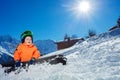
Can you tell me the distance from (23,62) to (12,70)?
410 millimetres

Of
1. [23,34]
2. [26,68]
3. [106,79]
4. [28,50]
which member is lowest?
[106,79]

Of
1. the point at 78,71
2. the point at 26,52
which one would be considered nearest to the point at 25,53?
the point at 26,52

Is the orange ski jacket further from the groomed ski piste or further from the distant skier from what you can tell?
the groomed ski piste

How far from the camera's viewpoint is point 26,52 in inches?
277

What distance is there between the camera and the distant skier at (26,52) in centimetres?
694

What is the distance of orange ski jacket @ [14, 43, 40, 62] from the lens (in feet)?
22.9

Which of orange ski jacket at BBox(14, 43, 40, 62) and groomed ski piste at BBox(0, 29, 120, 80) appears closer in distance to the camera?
groomed ski piste at BBox(0, 29, 120, 80)

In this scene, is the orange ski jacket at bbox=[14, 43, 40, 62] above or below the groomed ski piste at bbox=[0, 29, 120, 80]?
above

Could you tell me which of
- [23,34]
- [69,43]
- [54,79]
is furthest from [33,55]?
[69,43]

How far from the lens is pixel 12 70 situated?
6801mm

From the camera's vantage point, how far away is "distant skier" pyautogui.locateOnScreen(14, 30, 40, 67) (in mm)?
6945

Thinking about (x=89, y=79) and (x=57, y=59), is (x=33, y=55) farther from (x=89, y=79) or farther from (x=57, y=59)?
(x=89, y=79)

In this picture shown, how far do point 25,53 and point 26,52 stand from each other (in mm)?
53

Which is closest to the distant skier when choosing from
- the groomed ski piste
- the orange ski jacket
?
the orange ski jacket
